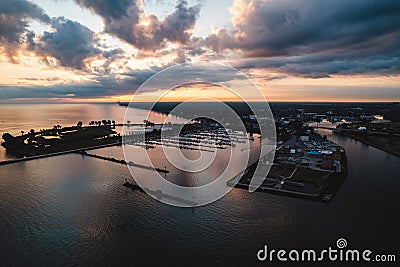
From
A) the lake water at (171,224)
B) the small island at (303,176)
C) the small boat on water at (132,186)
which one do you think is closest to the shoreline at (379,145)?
the small island at (303,176)

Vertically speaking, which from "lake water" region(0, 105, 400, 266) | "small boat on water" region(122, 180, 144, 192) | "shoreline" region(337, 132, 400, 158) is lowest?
"shoreline" region(337, 132, 400, 158)

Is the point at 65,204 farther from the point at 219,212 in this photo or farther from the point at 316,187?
the point at 316,187

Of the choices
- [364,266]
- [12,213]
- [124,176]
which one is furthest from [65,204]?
[364,266]

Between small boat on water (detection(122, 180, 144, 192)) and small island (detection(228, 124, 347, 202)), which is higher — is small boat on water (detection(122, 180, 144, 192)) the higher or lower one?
the higher one

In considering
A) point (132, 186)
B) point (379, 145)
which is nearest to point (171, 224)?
point (132, 186)

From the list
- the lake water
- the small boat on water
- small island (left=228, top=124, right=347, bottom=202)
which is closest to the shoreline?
small island (left=228, top=124, right=347, bottom=202)

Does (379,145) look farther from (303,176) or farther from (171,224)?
(171,224)

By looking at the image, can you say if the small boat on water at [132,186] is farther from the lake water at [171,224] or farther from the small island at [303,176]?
the small island at [303,176]

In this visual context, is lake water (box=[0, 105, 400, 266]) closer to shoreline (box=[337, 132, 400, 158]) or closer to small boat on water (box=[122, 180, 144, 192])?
small boat on water (box=[122, 180, 144, 192])

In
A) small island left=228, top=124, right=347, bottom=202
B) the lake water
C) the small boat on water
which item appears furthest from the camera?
the small boat on water
